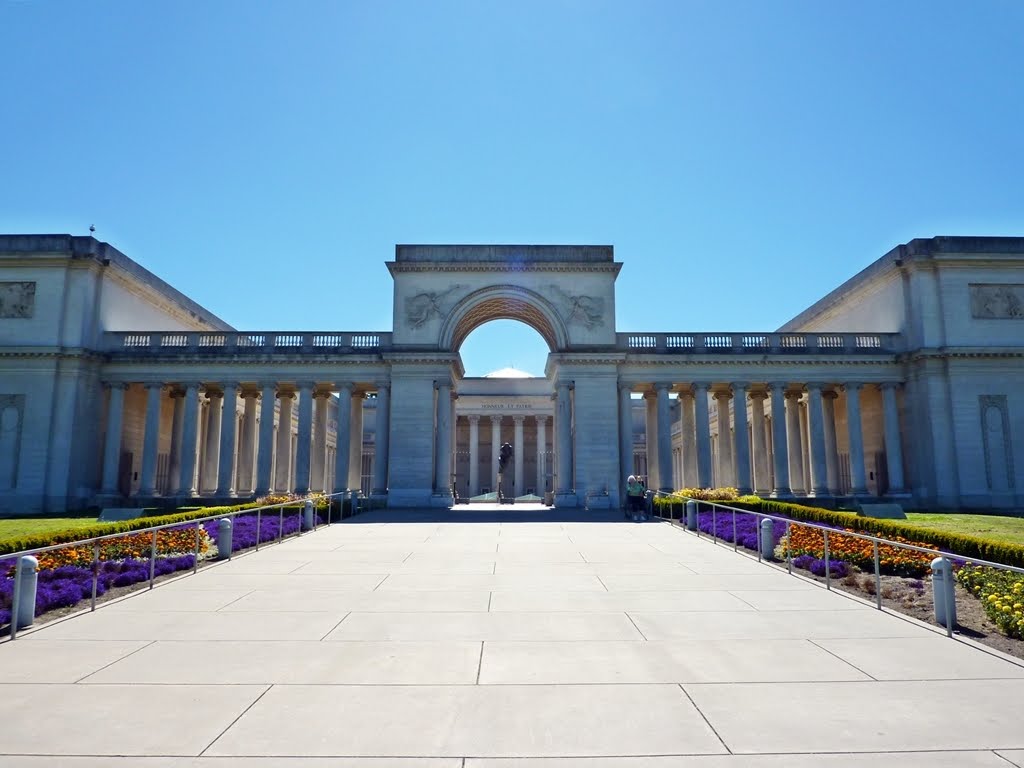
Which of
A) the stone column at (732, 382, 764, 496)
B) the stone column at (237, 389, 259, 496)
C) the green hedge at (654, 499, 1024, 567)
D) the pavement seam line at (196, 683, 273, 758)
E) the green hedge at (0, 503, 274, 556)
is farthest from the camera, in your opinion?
the stone column at (237, 389, 259, 496)

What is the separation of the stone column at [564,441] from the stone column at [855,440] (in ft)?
62.1

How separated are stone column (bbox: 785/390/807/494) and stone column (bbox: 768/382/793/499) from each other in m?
4.82

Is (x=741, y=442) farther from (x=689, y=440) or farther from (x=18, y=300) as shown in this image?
(x=18, y=300)

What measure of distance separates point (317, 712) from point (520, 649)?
10.8ft

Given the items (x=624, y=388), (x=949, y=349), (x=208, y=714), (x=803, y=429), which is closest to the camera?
(x=208, y=714)

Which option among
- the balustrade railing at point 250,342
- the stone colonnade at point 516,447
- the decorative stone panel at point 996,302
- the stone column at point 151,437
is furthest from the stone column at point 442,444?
the decorative stone panel at point 996,302

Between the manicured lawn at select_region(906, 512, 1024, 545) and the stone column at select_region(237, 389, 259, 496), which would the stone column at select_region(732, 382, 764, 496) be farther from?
the stone column at select_region(237, 389, 259, 496)

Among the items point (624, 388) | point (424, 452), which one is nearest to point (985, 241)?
point (624, 388)

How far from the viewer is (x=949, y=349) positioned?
141 ft

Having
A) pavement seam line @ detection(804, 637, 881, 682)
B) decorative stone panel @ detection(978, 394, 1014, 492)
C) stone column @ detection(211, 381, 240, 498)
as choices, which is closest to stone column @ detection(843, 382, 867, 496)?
decorative stone panel @ detection(978, 394, 1014, 492)

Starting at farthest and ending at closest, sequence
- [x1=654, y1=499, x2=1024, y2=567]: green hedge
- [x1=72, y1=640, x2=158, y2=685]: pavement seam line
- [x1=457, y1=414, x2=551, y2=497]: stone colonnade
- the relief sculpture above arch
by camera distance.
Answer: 1. [x1=457, y1=414, x2=551, y2=497]: stone colonnade
2. the relief sculpture above arch
3. [x1=654, y1=499, x2=1024, y2=567]: green hedge
4. [x1=72, y1=640, x2=158, y2=685]: pavement seam line

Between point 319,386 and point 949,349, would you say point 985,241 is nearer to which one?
point 949,349

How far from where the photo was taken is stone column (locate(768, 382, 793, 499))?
4594 centimetres

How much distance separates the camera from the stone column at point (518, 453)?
7419cm
